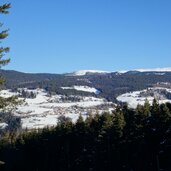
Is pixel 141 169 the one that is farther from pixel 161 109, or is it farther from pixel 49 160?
pixel 49 160

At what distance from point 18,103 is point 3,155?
91152mm

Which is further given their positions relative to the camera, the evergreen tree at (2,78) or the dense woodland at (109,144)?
the dense woodland at (109,144)

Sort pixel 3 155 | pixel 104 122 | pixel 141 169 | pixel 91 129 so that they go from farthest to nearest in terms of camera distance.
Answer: pixel 3 155 < pixel 91 129 < pixel 104 122 < pixel 141 169

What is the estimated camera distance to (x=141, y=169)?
6362cm

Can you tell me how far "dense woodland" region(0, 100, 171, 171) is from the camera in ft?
195

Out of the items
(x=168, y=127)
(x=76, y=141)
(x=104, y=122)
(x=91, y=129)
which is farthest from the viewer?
(x=76, y=141)

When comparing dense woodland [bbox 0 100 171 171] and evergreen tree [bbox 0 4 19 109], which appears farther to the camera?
dense woodland [bbox 0 100 171 171]

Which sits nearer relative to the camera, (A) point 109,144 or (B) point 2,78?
(B) point 2,78

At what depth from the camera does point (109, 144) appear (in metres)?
70.6

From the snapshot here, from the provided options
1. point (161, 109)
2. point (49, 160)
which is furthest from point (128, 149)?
point (49, 160)

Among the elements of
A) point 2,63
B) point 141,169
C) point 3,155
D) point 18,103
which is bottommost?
point 3,155

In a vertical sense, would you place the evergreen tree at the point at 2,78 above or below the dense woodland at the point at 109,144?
above

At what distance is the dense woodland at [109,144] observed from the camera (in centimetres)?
5946

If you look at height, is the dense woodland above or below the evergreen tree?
below
